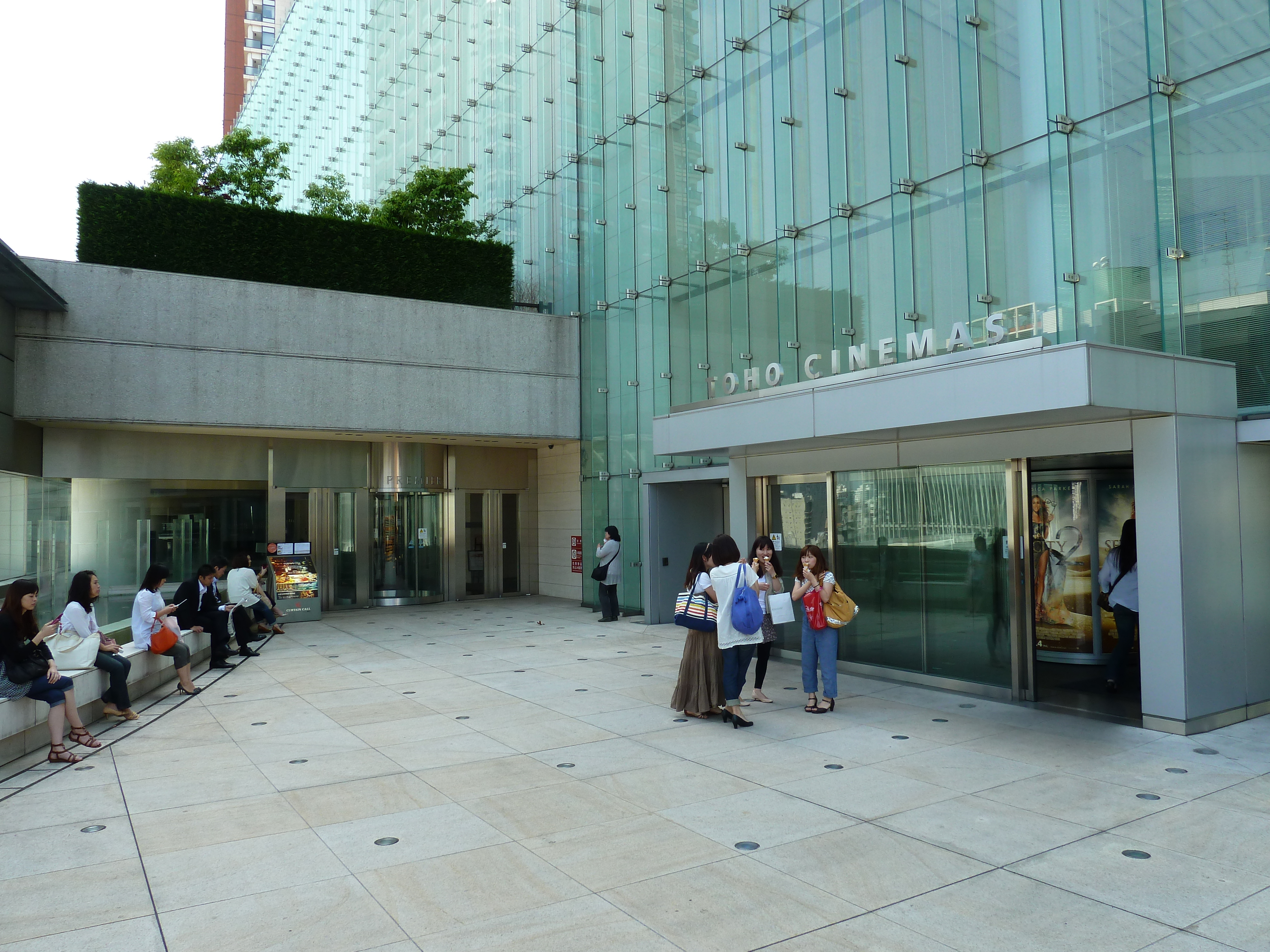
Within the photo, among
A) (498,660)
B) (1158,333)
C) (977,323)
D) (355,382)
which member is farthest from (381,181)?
(1158,333)

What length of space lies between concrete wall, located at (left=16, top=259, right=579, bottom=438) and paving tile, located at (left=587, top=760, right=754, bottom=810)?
446 inches

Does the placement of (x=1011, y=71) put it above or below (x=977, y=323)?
above

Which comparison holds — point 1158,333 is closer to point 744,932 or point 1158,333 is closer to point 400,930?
point 744,932

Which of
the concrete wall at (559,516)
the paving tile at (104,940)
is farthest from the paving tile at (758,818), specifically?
the concrete wall at (559,516)

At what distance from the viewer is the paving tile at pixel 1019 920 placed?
4.05 m

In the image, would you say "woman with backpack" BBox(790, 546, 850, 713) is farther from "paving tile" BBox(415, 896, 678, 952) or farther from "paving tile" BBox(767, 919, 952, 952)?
"paving tile" BBox(415, 896, 678, 952)

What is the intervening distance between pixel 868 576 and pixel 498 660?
485 centimetres

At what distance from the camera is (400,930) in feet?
14.0

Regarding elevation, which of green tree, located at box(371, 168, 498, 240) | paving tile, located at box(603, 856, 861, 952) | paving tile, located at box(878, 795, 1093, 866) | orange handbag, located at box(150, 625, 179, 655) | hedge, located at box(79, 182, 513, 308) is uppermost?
green tree, located at box(371, 168, 498, 240)

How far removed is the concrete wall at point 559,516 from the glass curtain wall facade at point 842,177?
152cm

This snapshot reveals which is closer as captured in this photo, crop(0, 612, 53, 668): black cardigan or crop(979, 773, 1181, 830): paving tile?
crop(979, 773, 1181, 830): paving tile

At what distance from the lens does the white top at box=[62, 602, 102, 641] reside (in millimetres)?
8195

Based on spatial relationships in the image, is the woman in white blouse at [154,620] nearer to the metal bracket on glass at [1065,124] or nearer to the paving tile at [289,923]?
the paving tile at [289,923]

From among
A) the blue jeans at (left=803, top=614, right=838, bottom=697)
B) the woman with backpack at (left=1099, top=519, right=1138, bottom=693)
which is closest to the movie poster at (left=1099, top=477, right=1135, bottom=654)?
the woman with backpack at (left=1099, top=519, right=1138, bottom=693)
